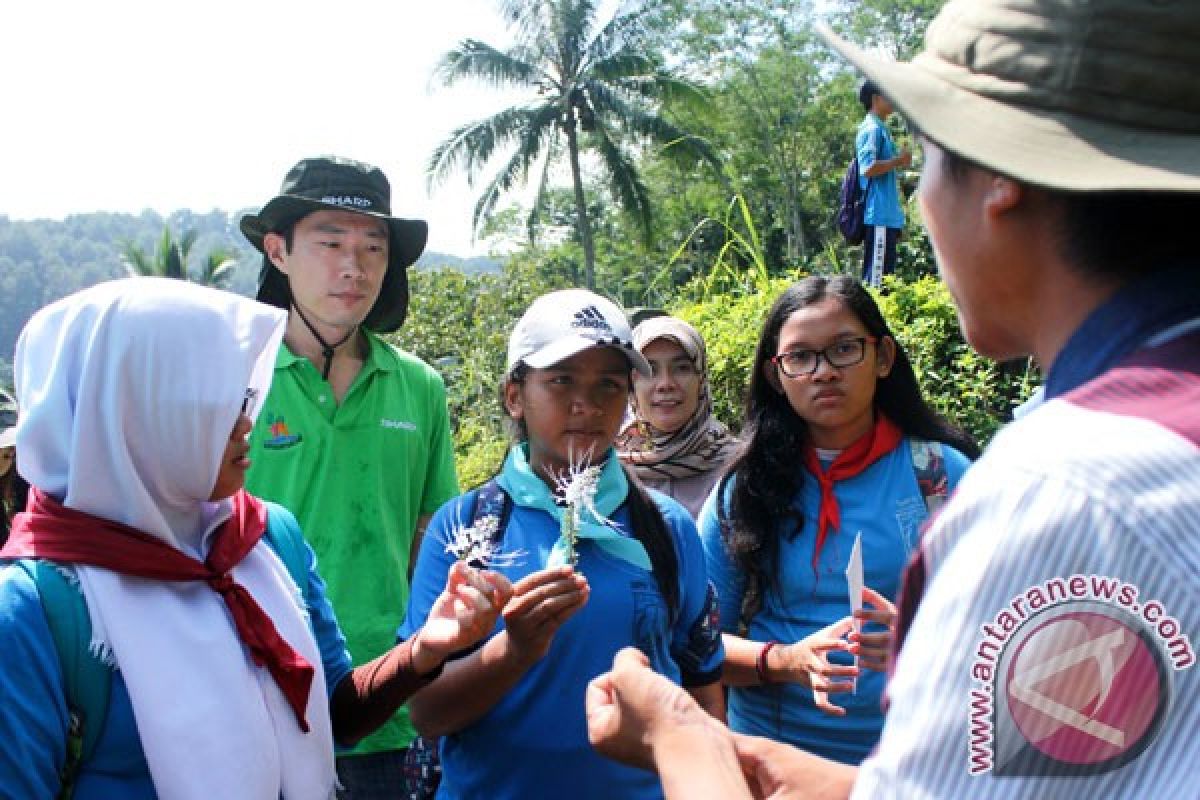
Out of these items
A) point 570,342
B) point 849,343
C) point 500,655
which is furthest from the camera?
point 849,343

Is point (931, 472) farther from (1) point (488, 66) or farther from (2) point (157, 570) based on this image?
(1) point (488, 66)

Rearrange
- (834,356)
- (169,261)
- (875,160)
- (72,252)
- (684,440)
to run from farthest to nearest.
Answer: (72,252)
(169,261)
(875,160)
(684,440)
(834,356)

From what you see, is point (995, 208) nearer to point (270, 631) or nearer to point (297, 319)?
point (270, 631)

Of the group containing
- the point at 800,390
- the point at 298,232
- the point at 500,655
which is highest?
the point at 298,232

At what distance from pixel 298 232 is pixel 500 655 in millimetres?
1876

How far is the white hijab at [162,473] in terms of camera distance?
1812 mm

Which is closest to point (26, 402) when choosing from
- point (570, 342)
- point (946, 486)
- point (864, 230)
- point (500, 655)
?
point (500, 655)

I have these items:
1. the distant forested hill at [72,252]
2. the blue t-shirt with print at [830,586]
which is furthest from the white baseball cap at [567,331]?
the distant forested hill at [72,252]

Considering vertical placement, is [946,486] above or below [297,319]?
below

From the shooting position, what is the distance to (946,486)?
306 cm

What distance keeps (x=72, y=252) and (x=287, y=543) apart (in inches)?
6706

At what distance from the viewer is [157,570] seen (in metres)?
1.91

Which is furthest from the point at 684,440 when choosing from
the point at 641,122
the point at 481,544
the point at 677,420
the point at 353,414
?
the point at 641,122

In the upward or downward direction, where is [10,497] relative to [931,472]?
downward
